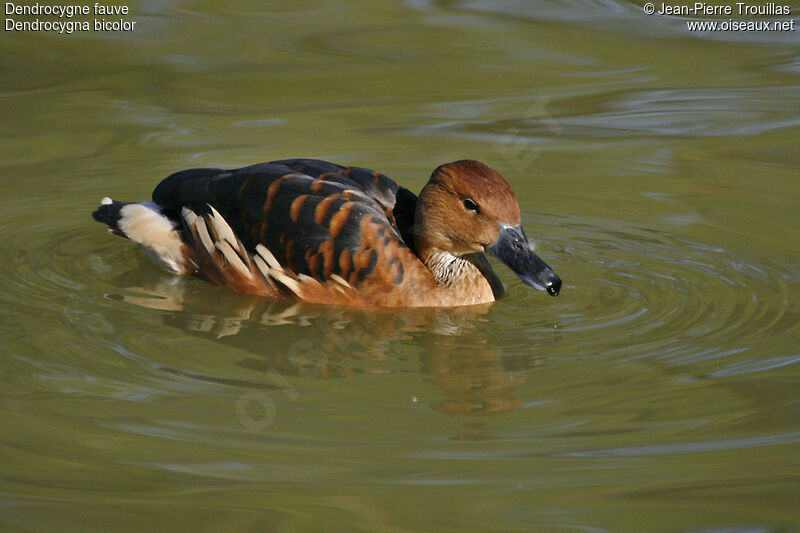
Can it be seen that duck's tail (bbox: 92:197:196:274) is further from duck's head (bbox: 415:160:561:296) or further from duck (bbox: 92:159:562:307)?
duck's head (bbox: 415:160:561:296)

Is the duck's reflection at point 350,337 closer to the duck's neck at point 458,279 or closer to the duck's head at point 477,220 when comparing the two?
the duck's neck at point 458,279

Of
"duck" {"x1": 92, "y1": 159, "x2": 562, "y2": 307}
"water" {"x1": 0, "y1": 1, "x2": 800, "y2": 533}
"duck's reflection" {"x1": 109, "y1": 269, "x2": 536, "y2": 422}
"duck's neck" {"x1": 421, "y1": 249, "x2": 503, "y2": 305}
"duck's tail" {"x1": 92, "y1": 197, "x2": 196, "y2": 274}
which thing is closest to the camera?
"water" {"x1": 0, "y1": 1, "x2": 800, "y2": 533}

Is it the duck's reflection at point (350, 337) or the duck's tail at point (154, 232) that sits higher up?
the duck's tail at point (154, 232)

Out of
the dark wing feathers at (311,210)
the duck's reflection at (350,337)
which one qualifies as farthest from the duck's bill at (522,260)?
the dark wing feathers at (311,210)

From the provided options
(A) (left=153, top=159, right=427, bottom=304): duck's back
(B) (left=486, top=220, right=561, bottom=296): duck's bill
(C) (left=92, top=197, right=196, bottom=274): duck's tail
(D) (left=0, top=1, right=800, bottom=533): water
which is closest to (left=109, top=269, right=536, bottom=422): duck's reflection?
(D) (left=0, top=1, right=800, bottom=533): water

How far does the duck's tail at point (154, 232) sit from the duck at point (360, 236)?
11 cm

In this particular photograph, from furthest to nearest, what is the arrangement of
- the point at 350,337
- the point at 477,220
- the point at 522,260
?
the point at 477,220, the point at 522,260, the point at 350,337

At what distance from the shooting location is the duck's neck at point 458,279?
23.7ft

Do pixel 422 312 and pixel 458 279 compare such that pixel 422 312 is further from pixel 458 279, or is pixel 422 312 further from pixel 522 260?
pixel 522 260

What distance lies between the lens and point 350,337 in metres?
6.61

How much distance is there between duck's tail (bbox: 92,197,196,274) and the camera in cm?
779

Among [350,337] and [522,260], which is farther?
[522,260]

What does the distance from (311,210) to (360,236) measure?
34 cm

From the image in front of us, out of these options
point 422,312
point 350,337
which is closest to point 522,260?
point 422,312
